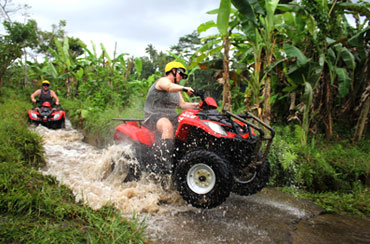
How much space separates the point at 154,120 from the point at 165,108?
231mm

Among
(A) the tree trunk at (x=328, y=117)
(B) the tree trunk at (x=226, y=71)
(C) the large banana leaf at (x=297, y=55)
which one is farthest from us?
(A) the tree trunk at (x=328, y=117)

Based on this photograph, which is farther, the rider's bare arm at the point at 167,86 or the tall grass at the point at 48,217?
the rider's bare arm at the point at 167,86

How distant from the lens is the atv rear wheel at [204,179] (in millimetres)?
3090

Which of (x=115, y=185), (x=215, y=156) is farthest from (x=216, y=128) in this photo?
(x=115, y=185)

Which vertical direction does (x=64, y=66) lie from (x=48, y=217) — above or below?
above

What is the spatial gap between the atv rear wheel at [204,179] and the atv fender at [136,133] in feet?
3.03

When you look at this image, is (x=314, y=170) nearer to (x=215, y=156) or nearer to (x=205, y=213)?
(x=205, y=213)

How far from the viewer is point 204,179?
3305 millimetres

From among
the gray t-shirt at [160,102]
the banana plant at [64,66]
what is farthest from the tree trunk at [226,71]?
the banana plant at [64,66]

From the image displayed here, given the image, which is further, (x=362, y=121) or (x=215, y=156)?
(x=362, y=121)

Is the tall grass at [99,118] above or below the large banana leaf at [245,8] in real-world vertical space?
below

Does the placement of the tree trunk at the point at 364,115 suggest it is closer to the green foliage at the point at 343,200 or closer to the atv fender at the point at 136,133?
the green foliage at the point at 343,200

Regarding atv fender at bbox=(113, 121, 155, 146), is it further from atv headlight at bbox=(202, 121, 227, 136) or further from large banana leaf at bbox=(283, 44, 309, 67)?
large banana leaf at bbox=(283, 44, 309, 67)

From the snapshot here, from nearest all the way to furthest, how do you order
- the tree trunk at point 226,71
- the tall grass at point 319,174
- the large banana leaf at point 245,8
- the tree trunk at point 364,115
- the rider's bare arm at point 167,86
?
1. the rider's bare arm at point 167,86
2. the tall grass at point 319,174
3. the large banana leaf at point 245,8
4. the tree trunk at point 226,71
5. the tree trunk at point 364,115
